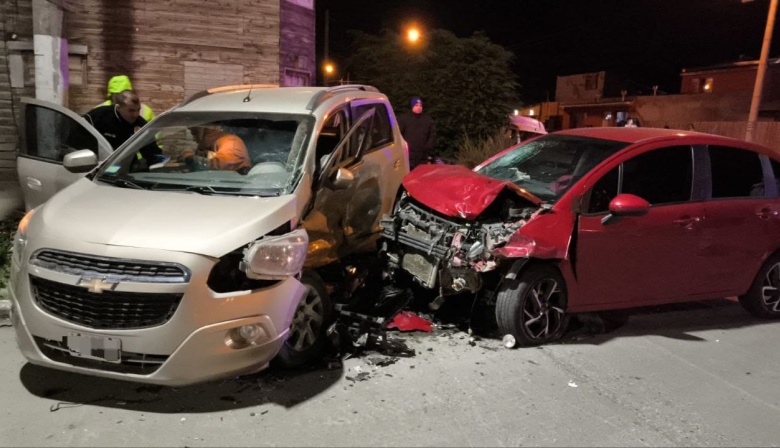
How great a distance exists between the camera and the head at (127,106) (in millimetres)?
6293

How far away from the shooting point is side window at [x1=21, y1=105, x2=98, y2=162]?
5.63m

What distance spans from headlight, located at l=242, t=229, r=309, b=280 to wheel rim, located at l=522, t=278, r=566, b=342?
6.53 ft

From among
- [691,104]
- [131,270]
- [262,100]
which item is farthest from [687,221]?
[691,104]

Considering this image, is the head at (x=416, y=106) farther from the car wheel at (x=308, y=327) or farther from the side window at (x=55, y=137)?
the car wheel at (x=308, y=327)

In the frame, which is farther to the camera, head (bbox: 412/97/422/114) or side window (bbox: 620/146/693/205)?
head (bbox: 412/97/422/114)

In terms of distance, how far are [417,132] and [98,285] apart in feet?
23.7

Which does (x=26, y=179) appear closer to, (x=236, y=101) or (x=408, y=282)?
(x=236, y=101)

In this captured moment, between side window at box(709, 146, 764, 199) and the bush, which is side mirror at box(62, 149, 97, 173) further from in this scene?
the bush

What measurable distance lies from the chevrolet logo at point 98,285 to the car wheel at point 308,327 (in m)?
1.19

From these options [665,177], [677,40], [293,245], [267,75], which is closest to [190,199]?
[293,245]

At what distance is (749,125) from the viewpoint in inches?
599

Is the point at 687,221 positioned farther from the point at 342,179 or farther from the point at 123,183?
the point at 123,183

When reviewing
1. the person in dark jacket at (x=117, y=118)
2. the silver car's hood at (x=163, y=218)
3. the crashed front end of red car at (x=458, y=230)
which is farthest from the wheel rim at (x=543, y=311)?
the person in dark jacket at (x=117, y=118)

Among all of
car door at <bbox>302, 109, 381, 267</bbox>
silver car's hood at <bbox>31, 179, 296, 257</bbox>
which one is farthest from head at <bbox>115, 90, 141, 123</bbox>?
car door at <bbox>302, 109, 381, 267</bbox>
